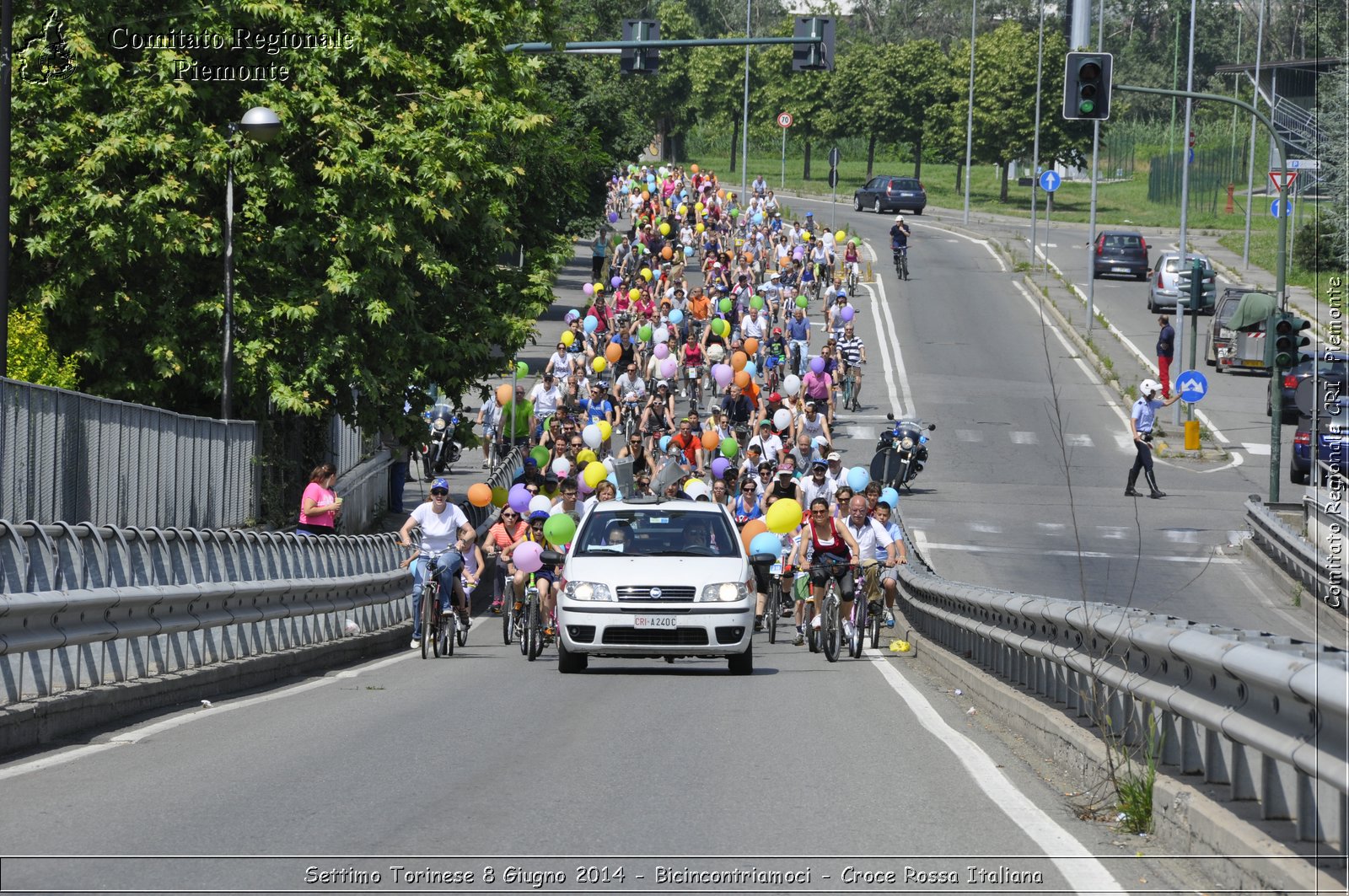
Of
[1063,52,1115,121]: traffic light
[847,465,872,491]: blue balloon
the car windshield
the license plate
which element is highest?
[1063,52,1115,121]: traffic light

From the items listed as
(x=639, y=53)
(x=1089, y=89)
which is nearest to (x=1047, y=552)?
(x=1089, y=89)

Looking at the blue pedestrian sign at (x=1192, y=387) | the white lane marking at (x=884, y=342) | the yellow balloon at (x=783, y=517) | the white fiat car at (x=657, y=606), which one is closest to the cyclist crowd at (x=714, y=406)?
the yellow balloon at (x=783, y=517)

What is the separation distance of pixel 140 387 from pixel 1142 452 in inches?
720

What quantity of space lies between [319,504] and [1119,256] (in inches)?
2074

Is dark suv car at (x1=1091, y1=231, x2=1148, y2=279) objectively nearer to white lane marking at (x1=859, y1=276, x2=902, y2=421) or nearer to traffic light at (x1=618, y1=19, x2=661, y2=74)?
white lane marking at (x1=859, y1=276, x2=902, y2=421)

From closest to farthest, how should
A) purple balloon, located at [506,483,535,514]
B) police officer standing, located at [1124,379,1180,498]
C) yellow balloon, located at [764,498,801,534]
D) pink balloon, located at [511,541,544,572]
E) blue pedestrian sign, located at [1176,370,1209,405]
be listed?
pink balloon, located at [511,541,544,572] → yellow balloon, located at [764,498,801,534] → purple balloon, located at [506,483,535,514] → police officer standing, located at [1124,379,1180,498] → blue pedestrian sign, located at [1176,370,1209,405]

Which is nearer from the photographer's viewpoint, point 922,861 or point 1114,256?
point 922,861

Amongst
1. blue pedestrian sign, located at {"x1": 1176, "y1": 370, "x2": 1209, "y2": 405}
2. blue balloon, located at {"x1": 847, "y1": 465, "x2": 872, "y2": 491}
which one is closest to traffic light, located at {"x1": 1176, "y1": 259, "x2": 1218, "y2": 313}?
blue pedestrian sign, located at {"x1": 1176, "y1": 370, "x2": 1209, "y2": 405}

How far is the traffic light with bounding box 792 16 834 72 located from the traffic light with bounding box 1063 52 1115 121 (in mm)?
4116

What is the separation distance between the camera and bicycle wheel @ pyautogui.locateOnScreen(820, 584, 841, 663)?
60.5 feet

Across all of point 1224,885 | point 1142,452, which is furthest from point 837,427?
point 1224,885

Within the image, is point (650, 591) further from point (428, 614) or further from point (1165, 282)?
point (1165, 282)

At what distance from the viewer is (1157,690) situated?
Result: 8.12 m

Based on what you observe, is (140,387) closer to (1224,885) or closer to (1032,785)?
(1032,785)
